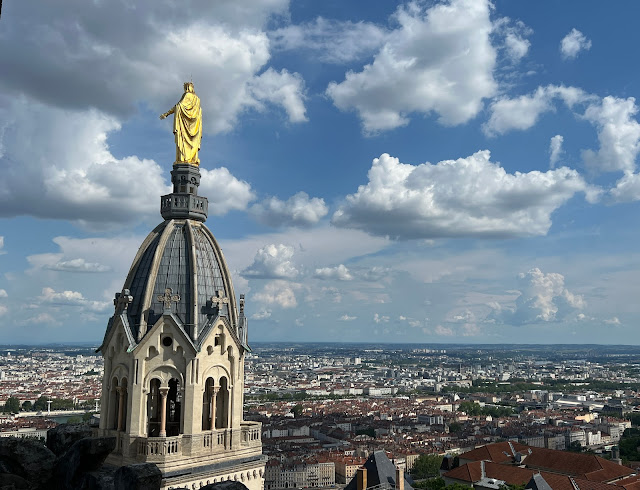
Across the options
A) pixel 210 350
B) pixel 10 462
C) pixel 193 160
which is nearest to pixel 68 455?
pixel 10 462

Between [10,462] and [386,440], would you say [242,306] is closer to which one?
[10,462]

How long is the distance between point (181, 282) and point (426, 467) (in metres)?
112

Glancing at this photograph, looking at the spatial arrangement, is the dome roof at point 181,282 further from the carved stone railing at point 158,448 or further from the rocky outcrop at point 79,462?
the rocky outcrop at point 79,462

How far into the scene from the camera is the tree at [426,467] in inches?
4801

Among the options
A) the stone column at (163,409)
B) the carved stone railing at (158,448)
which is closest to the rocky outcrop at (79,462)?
the carved stone railing at (158,448)

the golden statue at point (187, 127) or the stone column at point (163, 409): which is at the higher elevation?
the golden statue at point (187, 127)

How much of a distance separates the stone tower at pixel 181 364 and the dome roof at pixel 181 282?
3 centimetres

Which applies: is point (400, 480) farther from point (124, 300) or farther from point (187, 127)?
point (187, 127)

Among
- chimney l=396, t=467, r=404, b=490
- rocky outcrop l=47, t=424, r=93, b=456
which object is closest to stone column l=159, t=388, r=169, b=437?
rocky outcrop l=47, t=424, r=93, b=456

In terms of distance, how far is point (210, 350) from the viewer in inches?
824

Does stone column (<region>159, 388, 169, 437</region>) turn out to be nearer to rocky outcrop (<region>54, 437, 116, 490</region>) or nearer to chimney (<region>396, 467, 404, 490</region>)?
rocky outcrop (<region>54, 437, 116, 490</region>)

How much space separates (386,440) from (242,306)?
14066 centimetres

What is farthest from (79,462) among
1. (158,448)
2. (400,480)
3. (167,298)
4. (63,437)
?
(400,480)

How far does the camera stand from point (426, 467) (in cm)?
12231
